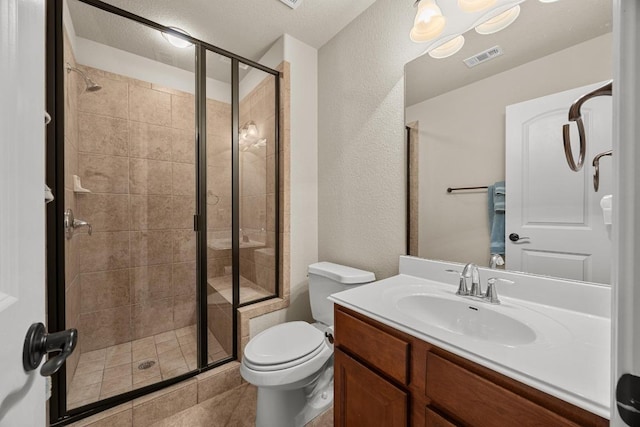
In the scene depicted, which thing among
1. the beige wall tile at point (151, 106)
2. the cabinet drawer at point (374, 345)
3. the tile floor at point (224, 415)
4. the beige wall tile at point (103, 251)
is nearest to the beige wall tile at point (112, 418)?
the tile floor at point (224, 415)

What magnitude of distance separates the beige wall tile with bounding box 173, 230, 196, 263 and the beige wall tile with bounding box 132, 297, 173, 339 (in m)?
0.39

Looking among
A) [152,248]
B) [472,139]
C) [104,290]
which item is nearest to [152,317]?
[104,290]

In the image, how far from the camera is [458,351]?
660mm

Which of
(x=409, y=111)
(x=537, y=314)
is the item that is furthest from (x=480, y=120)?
(x=537, y=314)

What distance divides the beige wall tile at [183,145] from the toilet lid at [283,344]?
4.05 feet

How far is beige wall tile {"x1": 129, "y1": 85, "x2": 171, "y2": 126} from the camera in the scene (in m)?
1.98

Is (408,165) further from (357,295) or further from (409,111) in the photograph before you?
(357,295)

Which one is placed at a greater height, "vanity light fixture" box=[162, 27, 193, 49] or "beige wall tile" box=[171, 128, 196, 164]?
"vanity light fixture" box=[162, 27, 193, 49]

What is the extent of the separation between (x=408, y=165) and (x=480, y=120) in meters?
0.39

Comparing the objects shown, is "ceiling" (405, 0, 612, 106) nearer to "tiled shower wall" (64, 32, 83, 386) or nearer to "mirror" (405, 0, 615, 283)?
"mirror" (405, 0, 615, 283)

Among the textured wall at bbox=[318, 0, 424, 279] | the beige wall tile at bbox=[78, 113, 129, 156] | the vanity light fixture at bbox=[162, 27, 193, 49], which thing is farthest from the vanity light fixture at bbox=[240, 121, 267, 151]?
the beige wall tile at bbox=[78, 113, 129, 156]

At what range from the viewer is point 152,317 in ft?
6.71

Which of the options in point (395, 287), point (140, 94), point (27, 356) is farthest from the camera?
point (140, 94)

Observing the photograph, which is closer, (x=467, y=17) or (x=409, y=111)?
(x=467, y=17)
